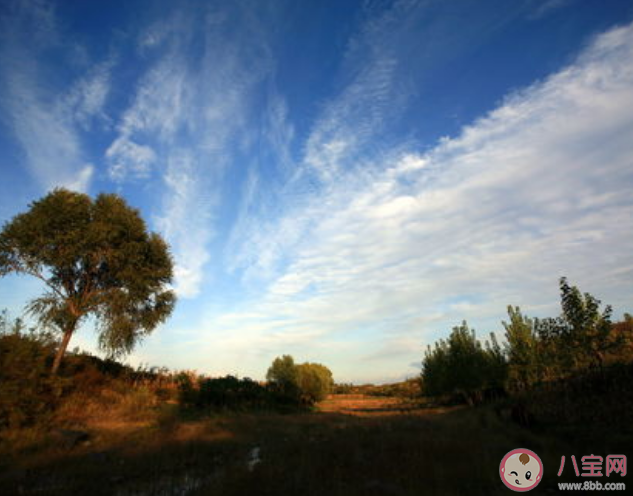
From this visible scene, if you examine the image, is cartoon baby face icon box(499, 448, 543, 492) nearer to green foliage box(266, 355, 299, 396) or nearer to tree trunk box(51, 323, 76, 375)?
tree trunk box(51, 323, 76, 375)

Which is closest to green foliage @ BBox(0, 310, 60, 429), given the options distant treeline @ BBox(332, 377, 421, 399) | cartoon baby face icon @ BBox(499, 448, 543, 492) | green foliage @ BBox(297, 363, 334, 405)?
cartoon baby face icon @ BBox(499, 448, 543, 492)

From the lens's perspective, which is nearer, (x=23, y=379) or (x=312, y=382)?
(x=23, y=379)

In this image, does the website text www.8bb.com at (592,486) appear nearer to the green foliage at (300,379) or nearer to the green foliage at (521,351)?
the green foliage at (521,351)

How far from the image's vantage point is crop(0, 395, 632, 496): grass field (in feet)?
23.7

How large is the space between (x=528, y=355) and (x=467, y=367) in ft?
15.0

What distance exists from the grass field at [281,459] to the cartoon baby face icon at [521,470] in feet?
0.63

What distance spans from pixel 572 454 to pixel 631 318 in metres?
43.2

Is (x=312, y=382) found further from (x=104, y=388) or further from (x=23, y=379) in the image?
(x=23, y=379)

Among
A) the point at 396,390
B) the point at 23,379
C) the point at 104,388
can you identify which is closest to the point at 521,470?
the point at 23,379

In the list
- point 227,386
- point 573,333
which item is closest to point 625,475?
point 573,333

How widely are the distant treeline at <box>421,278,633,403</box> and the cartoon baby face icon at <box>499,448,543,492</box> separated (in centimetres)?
1170

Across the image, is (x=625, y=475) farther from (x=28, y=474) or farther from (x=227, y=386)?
(x=227, y=386)

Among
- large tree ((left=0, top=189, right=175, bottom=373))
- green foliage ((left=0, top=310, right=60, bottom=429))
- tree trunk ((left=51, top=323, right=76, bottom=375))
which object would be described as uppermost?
large tree ((left=0, top=189, right=175, bottom=373))

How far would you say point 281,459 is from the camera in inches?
368
